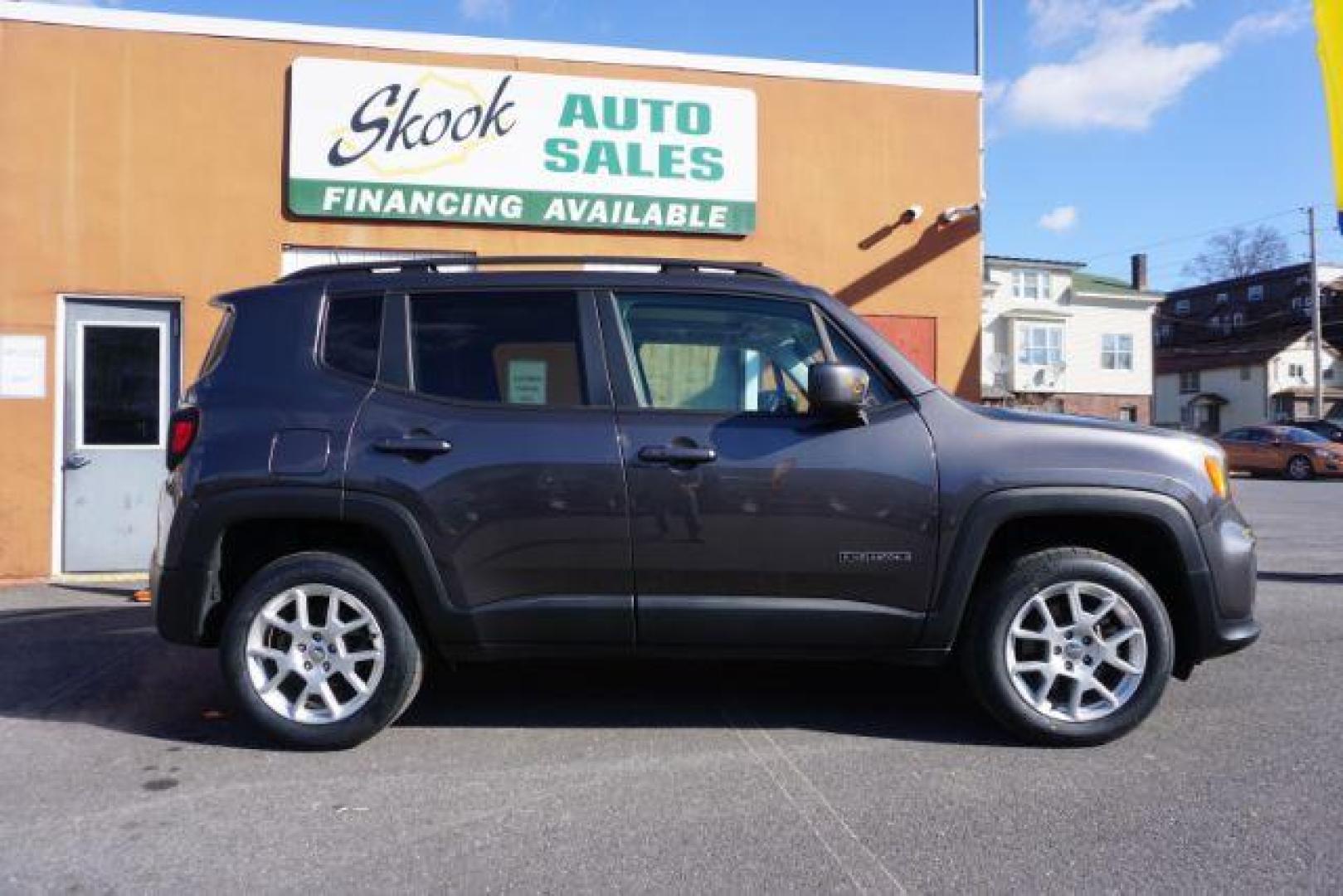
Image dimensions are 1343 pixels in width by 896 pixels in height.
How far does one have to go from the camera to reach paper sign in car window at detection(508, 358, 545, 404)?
3799mm

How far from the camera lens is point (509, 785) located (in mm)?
3404

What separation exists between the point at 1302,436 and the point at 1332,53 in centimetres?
1807

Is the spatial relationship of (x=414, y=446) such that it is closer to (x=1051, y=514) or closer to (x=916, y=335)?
(x=1051, y=514)

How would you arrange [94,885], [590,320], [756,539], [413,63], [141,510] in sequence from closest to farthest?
[94,885]
[756,539]
[590,320]
[141,510]
[413,63]

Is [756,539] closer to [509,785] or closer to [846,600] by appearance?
[846,600]

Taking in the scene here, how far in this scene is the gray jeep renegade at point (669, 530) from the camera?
3.66 metres

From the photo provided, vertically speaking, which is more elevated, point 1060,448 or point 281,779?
point 1060,448

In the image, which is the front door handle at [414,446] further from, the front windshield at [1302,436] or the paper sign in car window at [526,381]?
the front windshield at [1302,436]

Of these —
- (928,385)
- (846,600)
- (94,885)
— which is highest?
(928,385)

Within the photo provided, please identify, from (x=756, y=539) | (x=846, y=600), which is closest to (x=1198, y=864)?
(x=846, y=600)

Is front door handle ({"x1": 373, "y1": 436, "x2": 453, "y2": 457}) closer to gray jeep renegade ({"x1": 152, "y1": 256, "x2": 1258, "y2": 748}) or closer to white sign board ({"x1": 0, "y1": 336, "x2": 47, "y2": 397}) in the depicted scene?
gray jeep renegade ({"x1": 152, "y1": 256, "x2": 1258, "y2": 748})

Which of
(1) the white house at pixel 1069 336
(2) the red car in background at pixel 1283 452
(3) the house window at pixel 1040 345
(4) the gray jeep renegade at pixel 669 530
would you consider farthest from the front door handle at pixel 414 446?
(3) the house window at pixel 1040 345

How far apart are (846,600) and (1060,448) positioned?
1052 mm

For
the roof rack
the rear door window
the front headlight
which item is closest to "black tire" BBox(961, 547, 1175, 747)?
the front headlight
